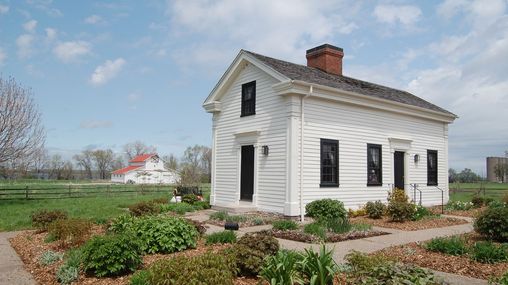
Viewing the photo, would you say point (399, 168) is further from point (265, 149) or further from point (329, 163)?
point (265, 149)

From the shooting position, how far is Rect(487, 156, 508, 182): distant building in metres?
57.8

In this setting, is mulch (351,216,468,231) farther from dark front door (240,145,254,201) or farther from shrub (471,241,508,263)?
dark front door (240,145,254,201)

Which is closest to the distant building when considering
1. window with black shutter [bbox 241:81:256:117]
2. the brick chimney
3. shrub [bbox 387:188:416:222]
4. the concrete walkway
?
the brick chimney

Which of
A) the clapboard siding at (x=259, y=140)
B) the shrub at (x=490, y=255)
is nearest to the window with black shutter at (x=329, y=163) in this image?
the clapboard siding at (x=259, y=140)

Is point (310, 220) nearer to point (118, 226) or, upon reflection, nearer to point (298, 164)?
point (298, 164)

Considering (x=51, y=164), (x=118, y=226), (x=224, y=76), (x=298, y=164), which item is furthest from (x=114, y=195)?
(x=51, y=164)

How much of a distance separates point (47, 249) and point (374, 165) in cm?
1268

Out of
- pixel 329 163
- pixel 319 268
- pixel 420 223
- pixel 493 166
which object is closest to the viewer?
pixel 319 268

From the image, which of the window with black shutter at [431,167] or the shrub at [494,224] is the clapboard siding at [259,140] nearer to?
the shrub at [494,224]

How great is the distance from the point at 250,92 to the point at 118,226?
8.80 meters

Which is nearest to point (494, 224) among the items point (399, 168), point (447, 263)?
point (447, 263)

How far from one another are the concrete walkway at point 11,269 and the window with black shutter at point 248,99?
9.40m

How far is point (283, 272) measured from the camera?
5.02 meters

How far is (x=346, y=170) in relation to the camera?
15.4 metres
